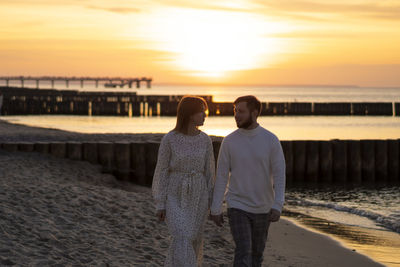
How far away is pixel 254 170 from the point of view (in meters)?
5.00

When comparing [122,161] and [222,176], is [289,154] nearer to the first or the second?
[122,161]

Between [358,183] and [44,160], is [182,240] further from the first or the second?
[358,183]

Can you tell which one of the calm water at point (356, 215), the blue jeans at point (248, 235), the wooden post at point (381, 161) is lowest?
the calm water at point (356, 215)

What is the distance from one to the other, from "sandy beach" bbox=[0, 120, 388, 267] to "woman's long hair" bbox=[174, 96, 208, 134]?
225 centimetres

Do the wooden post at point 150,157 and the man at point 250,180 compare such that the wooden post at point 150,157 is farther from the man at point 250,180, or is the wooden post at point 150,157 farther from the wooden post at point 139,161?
the man at point 250,180

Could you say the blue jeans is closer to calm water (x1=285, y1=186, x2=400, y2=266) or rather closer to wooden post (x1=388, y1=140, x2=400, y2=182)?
calm water (x1=285, y1=186, x2=400, y2=266)

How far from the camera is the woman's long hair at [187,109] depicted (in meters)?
4.96

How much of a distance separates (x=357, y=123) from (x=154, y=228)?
152 feet

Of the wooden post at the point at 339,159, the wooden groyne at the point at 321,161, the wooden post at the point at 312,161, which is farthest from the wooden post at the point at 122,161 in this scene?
the wooden post at the point at 339,159

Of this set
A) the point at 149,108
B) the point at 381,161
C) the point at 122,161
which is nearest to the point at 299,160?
the point at 381,161

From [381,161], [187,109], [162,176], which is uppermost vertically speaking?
[187,109]

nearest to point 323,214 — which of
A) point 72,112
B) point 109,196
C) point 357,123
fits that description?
point 109,196

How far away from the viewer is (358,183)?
1848cm

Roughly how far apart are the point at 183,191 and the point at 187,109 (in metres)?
0.69
